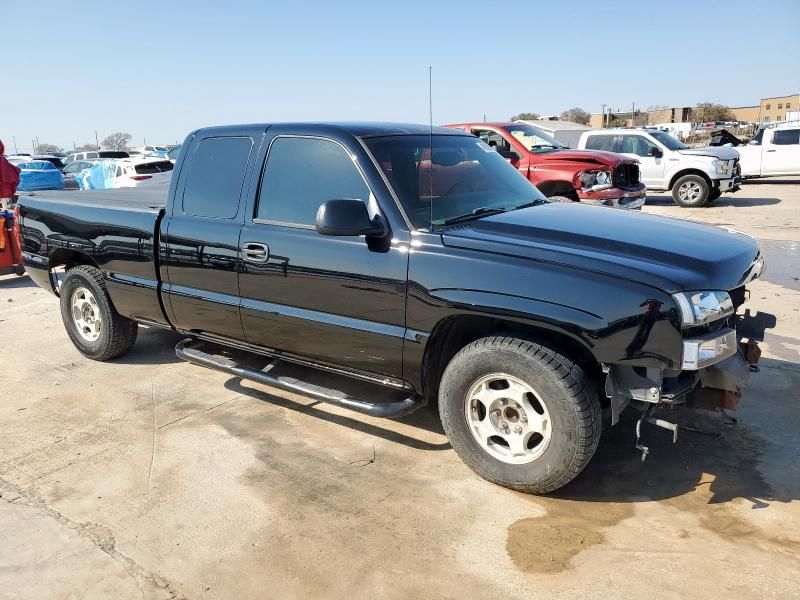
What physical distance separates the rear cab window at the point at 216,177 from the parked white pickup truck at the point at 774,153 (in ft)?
60.9

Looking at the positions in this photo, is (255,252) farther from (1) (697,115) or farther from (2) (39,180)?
(1) (697,115)

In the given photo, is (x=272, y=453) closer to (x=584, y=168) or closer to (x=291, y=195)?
(x=291, y=195)

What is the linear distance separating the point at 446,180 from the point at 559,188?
22.3ft

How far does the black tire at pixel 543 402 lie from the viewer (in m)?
3.06

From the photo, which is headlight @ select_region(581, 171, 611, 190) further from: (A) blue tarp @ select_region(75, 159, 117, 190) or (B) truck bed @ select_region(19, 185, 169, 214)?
(A) blue tarp @ select_region(75, 159, 117, 190)

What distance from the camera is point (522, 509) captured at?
3227mm

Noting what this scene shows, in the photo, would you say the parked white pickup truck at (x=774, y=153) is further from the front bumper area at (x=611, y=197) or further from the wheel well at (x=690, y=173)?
the front bumper area at (x=611, y=197)

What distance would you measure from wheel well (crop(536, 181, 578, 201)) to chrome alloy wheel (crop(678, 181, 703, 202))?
22.6 ft

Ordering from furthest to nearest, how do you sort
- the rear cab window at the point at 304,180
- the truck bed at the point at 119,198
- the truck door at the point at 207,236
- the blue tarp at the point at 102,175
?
the blue tarp at the point at 102,175 → the truck bed at the point at 119,198 → the truck door at the point at 207,236 → the rear cab window at the point at 304,180

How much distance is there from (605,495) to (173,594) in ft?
6.91

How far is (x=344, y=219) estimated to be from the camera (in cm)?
338

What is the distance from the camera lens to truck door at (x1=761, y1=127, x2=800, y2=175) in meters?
19.1

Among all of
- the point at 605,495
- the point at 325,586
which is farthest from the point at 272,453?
the point at 605,495

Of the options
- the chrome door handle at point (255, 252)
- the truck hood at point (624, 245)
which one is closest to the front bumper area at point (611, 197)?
the truck hood at point (624, 245)
